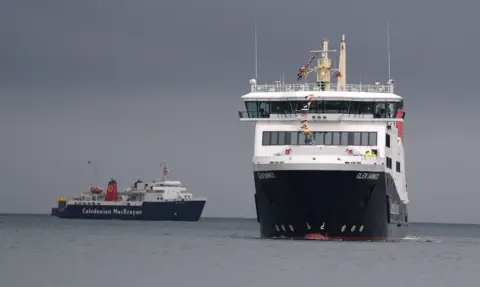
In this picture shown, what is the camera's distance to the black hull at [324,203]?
7919cm

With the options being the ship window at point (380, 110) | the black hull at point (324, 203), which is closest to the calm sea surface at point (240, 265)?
the black hull at point (324, 203)

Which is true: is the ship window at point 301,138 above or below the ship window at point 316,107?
below

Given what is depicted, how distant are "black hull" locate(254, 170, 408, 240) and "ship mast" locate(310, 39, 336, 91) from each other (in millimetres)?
8451

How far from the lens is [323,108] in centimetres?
8338

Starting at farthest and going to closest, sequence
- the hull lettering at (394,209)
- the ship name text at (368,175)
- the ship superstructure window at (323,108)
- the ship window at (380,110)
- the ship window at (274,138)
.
Result: 1. the hull lettering at (394,209)
2. the ship window at (380,110)
3. the ship window at (274,138)
4. the ship superstructure window at (323,108)
5. the ship name text at (368,175)

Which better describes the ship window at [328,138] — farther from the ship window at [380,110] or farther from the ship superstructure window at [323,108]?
the ship window at [380,110]

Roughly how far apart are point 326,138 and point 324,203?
5286mm

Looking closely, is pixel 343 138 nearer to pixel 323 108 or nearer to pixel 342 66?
pixel 323 108

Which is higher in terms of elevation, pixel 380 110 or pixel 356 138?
pixel 380 110

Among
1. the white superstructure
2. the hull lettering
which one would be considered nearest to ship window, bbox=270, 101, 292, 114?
the white superstructure

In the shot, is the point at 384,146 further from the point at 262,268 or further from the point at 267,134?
the point at 262,268

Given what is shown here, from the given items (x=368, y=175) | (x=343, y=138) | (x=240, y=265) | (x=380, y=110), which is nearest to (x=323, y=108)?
(x=343, y=138)

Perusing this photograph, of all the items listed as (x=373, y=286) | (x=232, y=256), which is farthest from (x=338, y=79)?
(x=373, y=286)

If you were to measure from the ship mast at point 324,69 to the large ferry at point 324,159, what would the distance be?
7 cm
